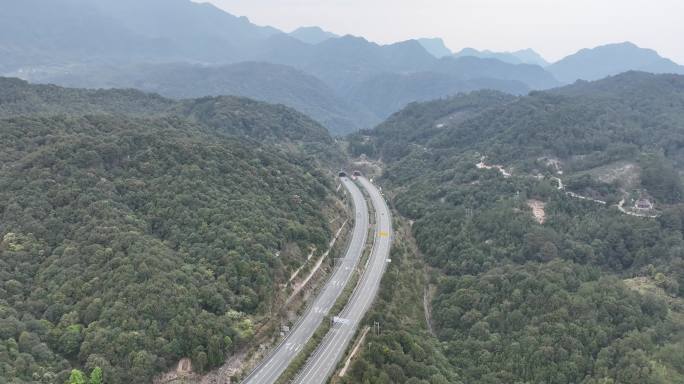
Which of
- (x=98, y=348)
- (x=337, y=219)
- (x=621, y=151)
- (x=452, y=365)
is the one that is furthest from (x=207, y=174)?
(x=621, y=151)

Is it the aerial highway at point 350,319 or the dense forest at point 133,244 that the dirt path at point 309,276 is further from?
the aerial highway at point 350,319

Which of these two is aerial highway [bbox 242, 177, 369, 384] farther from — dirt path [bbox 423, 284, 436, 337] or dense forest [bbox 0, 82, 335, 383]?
dirt path [bbox 423, 284, 436, 337]

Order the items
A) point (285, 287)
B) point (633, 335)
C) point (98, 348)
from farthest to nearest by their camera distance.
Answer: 1. point (285, 287)
2. point (633, 335)
3. point (98, 348)

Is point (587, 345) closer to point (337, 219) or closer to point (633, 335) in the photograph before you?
point (633, 335)

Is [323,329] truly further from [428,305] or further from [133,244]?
[133,244]

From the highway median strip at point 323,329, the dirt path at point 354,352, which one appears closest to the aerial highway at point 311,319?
the highway median strip at point 323,329

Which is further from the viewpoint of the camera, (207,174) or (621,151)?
(621,151)

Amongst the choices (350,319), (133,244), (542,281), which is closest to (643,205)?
(542,281)
